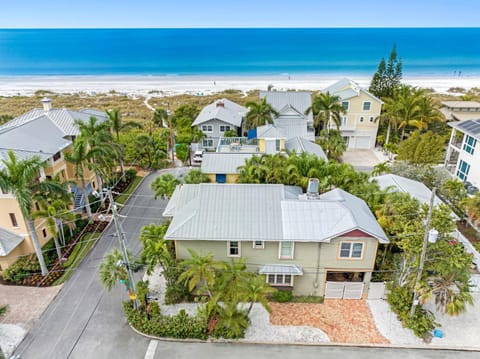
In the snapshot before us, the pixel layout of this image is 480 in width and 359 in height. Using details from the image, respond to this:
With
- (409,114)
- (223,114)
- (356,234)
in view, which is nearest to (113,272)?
(356,234)

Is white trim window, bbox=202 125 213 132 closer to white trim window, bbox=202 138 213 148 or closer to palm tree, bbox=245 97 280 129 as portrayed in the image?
white trim window, bbox=202 138 213 148

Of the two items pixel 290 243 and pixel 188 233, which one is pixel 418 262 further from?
pixel 188 233

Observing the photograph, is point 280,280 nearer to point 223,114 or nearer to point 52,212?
point 52,212

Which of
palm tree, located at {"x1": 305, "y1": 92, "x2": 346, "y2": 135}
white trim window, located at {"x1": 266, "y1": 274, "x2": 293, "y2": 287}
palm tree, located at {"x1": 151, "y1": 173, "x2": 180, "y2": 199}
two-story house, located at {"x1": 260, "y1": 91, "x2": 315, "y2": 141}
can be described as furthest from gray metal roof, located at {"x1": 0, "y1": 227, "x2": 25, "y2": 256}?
palm tree, located at {"x1": 305, "y1": 92, "x2": 346, "y2": 135}

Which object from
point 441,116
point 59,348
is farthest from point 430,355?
point 441,116

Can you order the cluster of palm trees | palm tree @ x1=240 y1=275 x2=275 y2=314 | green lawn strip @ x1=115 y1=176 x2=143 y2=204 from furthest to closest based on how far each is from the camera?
the cluster of palm trees, green lawn strip @ x1=115 y1=176 x2=143 y2=204, palm tree @ x1=240 y1=275 x2=275 y2=314
